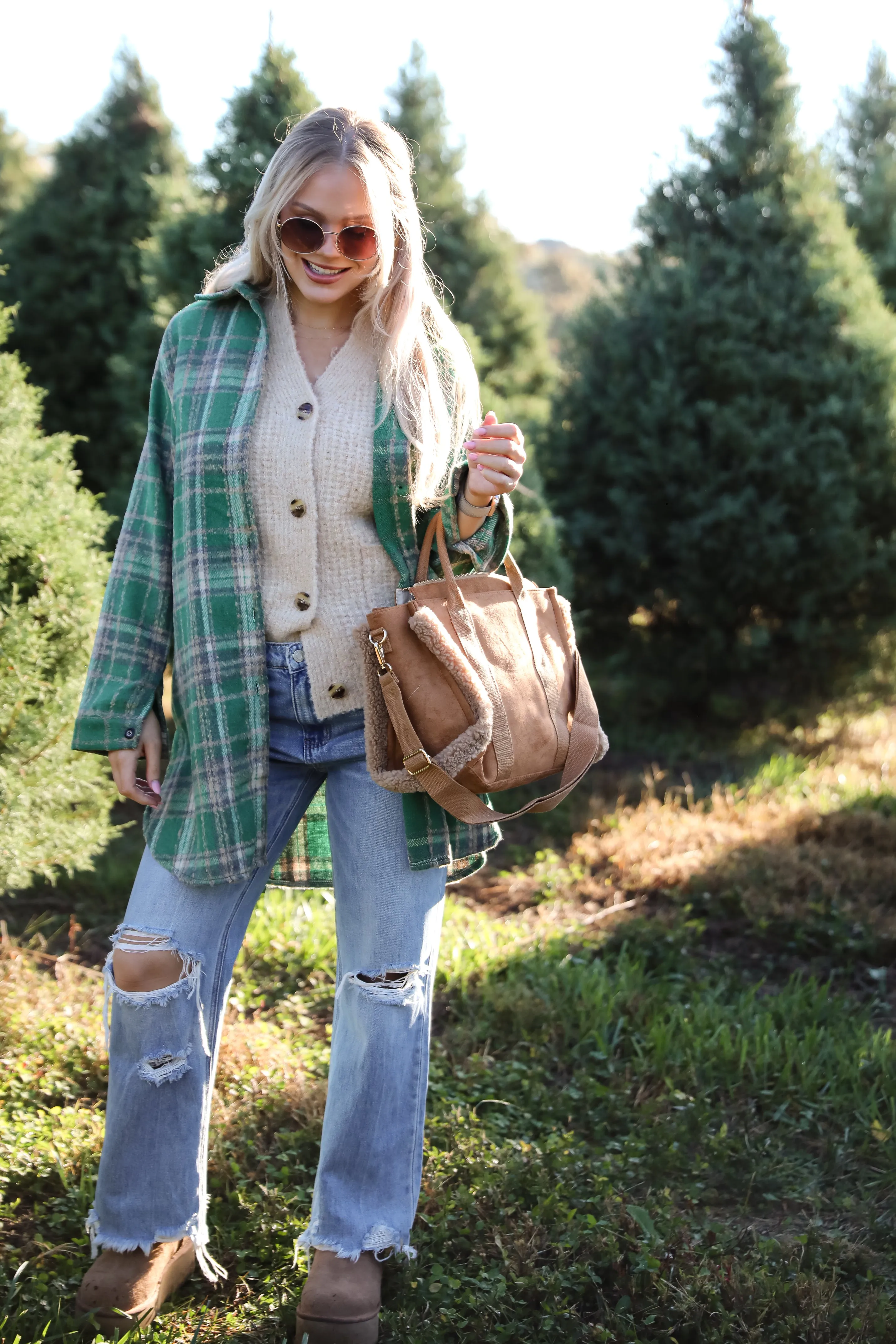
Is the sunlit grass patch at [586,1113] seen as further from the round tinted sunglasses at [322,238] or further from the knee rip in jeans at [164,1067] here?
the round tinted sunglasses at [322,238]

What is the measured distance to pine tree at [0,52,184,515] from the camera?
23.4 feet

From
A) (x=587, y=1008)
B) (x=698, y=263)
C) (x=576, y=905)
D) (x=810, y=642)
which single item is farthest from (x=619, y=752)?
(x=587, y=1008)

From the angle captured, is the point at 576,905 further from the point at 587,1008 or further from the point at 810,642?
the point at 810,642

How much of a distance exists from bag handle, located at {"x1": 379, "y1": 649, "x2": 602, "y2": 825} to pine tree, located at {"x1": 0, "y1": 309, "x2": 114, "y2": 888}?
1501 millimetres

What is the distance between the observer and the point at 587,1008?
322 cm

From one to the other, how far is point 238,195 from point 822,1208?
4497mm

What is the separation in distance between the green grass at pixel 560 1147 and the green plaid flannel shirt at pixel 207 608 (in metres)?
0.84

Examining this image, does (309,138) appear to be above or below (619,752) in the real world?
above

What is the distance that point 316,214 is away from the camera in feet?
6.57

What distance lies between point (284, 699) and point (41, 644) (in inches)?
51.7

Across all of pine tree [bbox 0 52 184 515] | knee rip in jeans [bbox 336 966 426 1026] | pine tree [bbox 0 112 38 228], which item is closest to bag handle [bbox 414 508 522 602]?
knee rip in jeans [bbox 336 966 426 1026]

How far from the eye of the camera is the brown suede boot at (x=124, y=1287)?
6.47ft

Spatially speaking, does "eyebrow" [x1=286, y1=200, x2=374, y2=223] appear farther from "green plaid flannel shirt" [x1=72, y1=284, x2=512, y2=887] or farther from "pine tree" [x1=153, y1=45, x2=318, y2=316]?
"pine tree" [x1=153, y1=45, x2=318, y2=316]

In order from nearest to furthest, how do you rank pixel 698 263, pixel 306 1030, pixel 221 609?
pixel 221 609, pixel 306 1030, pixel 698 263
